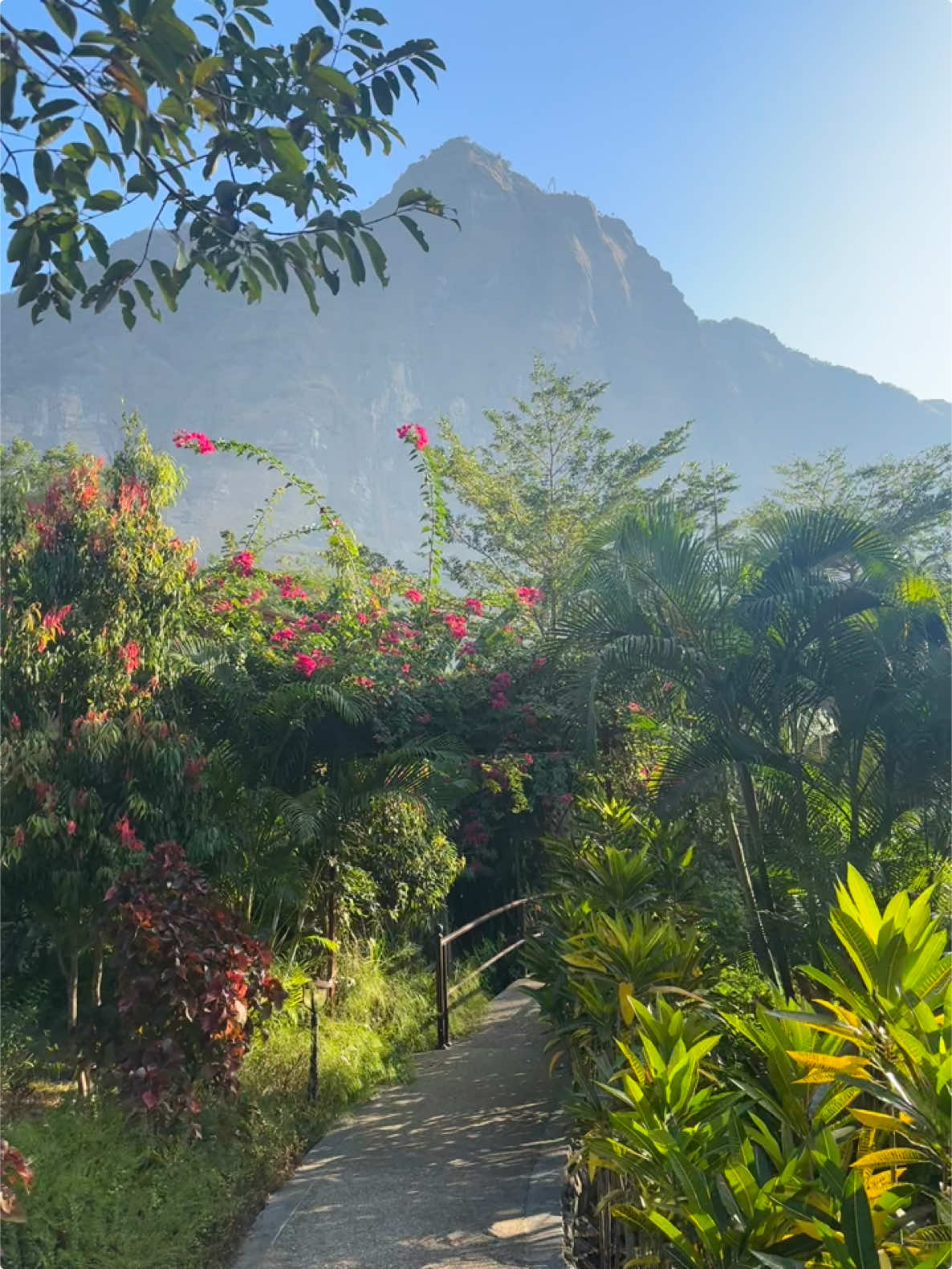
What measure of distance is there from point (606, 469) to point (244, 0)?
17.6m

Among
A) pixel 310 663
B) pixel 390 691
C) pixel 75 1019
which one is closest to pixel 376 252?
pixel 75 1019

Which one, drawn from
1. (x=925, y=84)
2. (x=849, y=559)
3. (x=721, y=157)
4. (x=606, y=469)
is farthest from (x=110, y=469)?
(x=606, y=469)

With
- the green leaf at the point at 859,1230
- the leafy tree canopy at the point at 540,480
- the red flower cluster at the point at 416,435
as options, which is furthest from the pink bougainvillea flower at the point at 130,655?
the leafy tree canopy at the point at 540,480

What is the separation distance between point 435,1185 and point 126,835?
78.1 inches

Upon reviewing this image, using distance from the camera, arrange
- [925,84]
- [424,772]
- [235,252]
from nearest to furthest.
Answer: [235,252] → [925,84] → [424,772]

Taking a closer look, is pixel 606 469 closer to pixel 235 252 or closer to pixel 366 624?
pixel 366 624

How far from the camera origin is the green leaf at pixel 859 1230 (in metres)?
1.45

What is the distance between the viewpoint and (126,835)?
12.3 ft

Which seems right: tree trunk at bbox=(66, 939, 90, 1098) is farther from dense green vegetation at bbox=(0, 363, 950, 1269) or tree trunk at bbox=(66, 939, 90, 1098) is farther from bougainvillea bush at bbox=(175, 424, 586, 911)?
bougainvillea bush at bbox=(175, 424, 586, 911)

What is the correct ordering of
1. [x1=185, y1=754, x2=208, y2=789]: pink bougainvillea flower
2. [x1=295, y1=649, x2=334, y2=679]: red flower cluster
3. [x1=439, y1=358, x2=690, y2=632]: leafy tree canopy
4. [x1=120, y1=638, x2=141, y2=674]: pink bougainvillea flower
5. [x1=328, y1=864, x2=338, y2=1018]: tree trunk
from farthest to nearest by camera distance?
[x1=439, y1=358, x2=690, y2=632]: leafy tree canopy < [x1=295, y1=649, x2=334, y2=679]: red flower cluster < [x1=328, y1=864, x2=338, y2=1018]: tree trunk < [x1=185, y1=754, x2=208, y2=789]: pink bougainvillea flower < [x1=120, y1=638, x2=141, y2=674]: pink bougainvillea flower

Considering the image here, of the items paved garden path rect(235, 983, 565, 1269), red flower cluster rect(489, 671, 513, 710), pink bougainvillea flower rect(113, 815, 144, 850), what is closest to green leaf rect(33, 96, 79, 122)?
pink bougainvillea flower rect(113, 815, 144, 850)

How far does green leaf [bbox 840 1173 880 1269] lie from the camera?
1.45m

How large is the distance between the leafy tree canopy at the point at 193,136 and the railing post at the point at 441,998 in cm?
429

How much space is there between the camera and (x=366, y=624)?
7.88 metres
